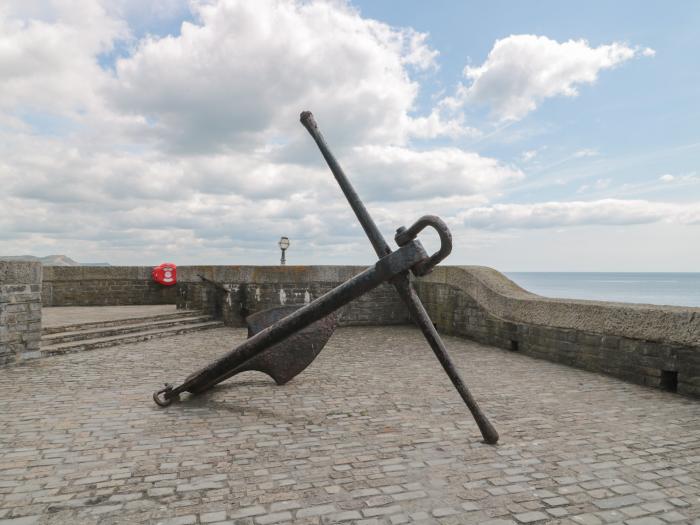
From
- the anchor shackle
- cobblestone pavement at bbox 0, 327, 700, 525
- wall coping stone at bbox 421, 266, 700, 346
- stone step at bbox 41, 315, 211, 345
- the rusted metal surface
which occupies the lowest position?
cobblestone pavement at bbox 0, 327, 700, 525

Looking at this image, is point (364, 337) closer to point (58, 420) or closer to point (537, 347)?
point (537, 347)

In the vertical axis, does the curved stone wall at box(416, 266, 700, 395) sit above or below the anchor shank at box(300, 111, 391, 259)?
below

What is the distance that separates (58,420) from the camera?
12.8 ft

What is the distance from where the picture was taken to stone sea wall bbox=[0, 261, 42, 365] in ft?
20.7

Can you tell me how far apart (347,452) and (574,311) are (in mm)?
4166

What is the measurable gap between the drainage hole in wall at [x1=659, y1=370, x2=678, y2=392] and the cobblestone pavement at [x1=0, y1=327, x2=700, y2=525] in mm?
194

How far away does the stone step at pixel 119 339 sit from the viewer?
281 inches

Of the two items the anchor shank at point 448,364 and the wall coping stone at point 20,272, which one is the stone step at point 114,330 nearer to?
the wall coping stone at point 20,272

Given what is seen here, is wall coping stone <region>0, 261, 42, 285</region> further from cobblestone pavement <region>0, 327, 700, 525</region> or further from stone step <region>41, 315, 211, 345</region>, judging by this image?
cobblestone pavement <region>0, 327, 700, 525</region>

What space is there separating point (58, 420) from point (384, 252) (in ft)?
10.1

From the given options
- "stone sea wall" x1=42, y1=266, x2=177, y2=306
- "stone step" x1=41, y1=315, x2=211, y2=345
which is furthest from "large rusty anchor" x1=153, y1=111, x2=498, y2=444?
"stone sea wall" x1=42, y1=266, x2=177, y2=306

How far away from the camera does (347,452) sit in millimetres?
3219

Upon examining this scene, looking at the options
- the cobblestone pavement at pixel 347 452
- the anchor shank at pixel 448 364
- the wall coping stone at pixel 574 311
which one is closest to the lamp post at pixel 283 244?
→ the wall coping stone at pixel 574 311

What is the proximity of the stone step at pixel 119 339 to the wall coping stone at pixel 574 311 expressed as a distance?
→ 5178mm
